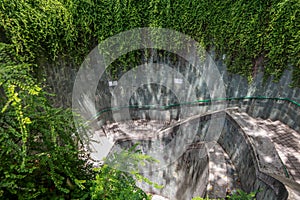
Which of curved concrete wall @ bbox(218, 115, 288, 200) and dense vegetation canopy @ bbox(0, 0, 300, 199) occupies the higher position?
dense vegetation canopy @ bbox(0, 0, 300, 199)

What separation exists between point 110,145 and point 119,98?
6.81 ft

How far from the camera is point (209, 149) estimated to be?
205 inches

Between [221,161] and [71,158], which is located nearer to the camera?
[71,158]

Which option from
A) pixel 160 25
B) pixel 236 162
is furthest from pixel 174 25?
pixel 236 162

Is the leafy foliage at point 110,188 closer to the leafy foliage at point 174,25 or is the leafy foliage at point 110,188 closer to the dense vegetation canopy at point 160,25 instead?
the dense vegetation canopy at point 160,25

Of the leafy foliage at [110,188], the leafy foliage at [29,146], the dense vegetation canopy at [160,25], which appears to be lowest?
the leafy foliage at [110,188]

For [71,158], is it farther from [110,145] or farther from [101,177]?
[110,145]

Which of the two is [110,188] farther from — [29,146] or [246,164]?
[246,164]

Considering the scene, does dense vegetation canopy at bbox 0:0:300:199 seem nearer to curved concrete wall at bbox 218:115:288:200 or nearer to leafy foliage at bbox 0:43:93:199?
leafy foliage at bbox 0:43:93:199

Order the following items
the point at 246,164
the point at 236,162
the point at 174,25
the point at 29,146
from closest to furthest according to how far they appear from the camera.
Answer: the point at 29,146 < the point at 246,164 < the point at 236,162 < the point at 174,25

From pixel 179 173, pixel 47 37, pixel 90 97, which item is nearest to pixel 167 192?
pixel 179 173

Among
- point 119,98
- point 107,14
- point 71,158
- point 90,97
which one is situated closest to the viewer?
point 71,158

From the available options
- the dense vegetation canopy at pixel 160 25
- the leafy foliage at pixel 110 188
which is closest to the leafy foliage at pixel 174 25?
the dense vegetation canopy at pixel 160 25

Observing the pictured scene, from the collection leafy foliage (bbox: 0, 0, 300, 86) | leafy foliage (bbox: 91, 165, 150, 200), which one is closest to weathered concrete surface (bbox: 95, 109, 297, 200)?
leafy foliage (bbox: 0, 0, 300, 86)
